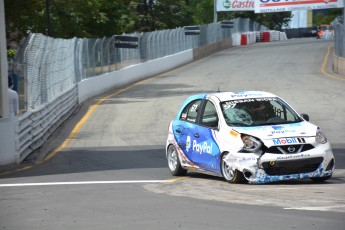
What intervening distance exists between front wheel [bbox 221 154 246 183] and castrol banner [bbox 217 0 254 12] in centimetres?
7084

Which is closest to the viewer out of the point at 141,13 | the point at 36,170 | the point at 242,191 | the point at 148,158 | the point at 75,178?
the point at 242,191

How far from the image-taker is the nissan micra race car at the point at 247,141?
1319 cm

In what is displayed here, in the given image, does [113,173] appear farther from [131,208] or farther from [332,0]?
[332,0]

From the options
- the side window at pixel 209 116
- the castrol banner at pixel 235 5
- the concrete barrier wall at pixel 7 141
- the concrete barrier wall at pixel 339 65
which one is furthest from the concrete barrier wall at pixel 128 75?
the castrol banner at pixel 235 5

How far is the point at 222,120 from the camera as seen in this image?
1412 cm

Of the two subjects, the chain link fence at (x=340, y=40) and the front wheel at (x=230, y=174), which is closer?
the front wheel at (x=230, y=174)

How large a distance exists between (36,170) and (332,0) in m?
50.0

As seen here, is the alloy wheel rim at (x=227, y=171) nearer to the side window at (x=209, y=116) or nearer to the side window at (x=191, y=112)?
the side window at (x=209, y=116)

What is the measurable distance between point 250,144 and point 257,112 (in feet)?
3.59

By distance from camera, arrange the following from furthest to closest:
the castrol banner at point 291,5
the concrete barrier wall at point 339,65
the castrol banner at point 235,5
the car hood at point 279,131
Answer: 1. the castrol banner at point 235,5
2. the castrol banner at point 291,5
3. the concrete barrier wall at point 339,65
4. the car hood at point 279,131

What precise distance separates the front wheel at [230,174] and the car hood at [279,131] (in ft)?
1.85

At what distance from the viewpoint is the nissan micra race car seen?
519 inches

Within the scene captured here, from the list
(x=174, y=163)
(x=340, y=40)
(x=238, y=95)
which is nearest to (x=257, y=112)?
(x=238, y=95)

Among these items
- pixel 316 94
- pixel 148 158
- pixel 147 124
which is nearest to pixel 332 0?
pixel 316 94
